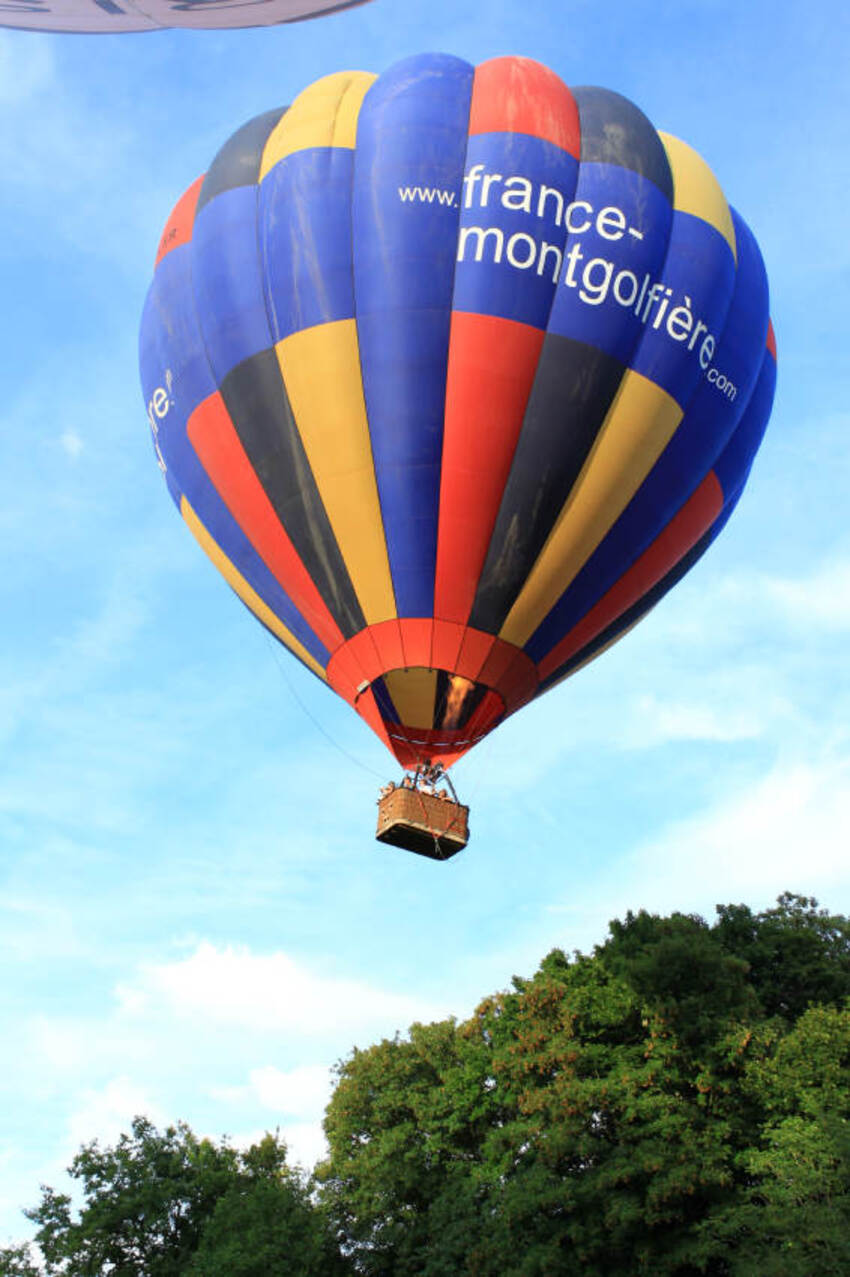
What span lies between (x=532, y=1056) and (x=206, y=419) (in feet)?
46.3

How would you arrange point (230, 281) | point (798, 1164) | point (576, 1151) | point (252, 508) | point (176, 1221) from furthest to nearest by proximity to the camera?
1. point (176, 1221)
2. point (576, 1151)
3. point (798, 1164)
4. point (252, 508)
5. point (230, 281)

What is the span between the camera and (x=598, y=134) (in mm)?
18156

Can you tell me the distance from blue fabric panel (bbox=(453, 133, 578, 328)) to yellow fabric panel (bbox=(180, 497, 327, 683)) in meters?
5.80

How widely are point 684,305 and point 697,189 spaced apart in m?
2.31

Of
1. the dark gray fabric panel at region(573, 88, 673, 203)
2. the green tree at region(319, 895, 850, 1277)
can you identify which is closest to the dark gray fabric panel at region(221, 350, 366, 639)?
the dark gray fabric panel at region(573, 88, 673, 203)

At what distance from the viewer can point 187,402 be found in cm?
1895

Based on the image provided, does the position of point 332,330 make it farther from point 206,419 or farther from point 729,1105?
point 729,1105

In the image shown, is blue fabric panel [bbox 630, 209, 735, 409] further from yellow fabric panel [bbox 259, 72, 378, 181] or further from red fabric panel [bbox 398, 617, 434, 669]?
yellow fabric panel [bbox 259, 72, 378, 181]

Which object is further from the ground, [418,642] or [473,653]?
[418,642]

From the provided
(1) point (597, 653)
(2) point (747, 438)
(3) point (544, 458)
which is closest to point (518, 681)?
(1) point (597, 653)

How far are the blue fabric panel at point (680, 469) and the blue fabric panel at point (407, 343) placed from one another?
2390mm

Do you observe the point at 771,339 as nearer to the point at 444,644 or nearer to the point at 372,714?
the point at 444,644

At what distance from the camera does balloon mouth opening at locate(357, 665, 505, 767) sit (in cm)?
1725

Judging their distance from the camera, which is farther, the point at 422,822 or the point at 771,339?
the point at 771,339
